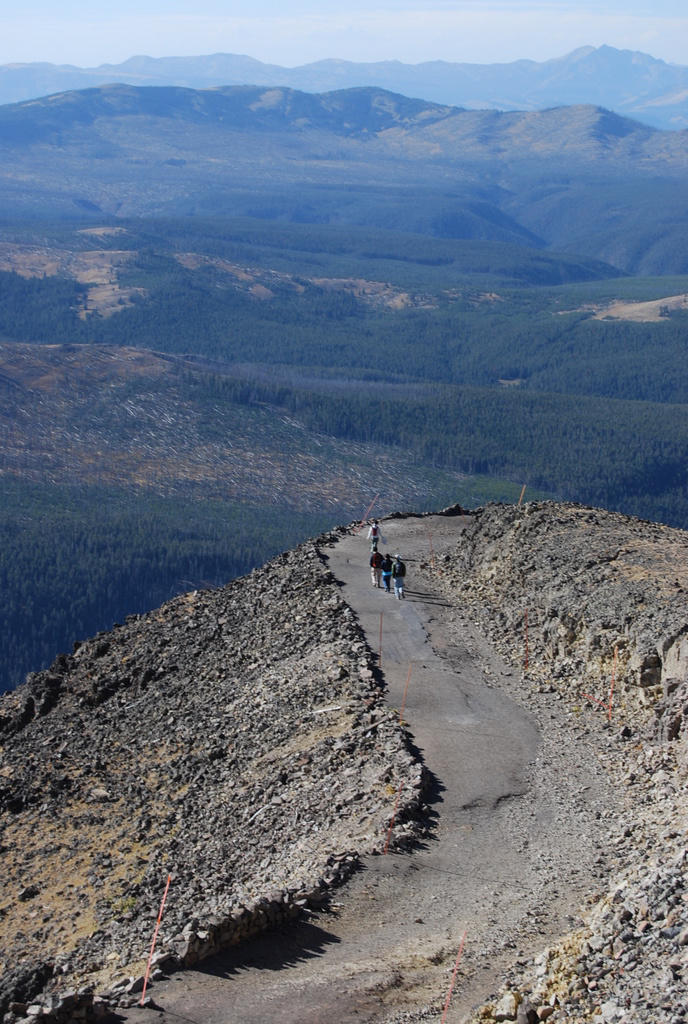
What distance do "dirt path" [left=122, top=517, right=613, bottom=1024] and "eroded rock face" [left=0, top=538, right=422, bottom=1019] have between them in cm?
74

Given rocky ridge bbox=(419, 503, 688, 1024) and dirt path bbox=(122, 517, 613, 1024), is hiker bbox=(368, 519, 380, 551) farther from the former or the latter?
dirt path bbox=(122, 517, 613, 1024)

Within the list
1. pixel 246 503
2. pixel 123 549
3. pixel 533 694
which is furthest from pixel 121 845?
pixel 246 503

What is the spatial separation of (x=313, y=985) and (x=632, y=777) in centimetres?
991

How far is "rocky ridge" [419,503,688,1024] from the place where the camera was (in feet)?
64.4

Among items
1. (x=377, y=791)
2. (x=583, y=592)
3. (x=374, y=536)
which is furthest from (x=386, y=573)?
(x=377, y=791)

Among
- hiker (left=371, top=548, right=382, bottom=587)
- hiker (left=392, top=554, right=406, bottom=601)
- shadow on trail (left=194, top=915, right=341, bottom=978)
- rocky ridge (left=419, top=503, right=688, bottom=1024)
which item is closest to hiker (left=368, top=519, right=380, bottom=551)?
rocky ridge (left=419, top=503, right=688, bottom=1024)

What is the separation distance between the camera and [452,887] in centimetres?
2409

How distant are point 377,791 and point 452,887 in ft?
12.8

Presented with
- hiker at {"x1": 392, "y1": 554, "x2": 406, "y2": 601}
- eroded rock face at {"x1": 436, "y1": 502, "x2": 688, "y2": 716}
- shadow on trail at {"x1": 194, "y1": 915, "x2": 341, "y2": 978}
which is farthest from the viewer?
hiker at {"x1": 392, "y1": 554, "x2": 406, "y2": 601}

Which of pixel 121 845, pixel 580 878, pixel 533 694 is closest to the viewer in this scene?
pixel 580 878

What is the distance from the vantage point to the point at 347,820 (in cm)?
2695

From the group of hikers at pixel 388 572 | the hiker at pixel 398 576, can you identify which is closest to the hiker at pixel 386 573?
the group of hikers at pixel 388 572

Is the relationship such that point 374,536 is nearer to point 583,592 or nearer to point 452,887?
point 583,592

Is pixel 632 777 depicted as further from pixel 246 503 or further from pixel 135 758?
pixel 246 503
